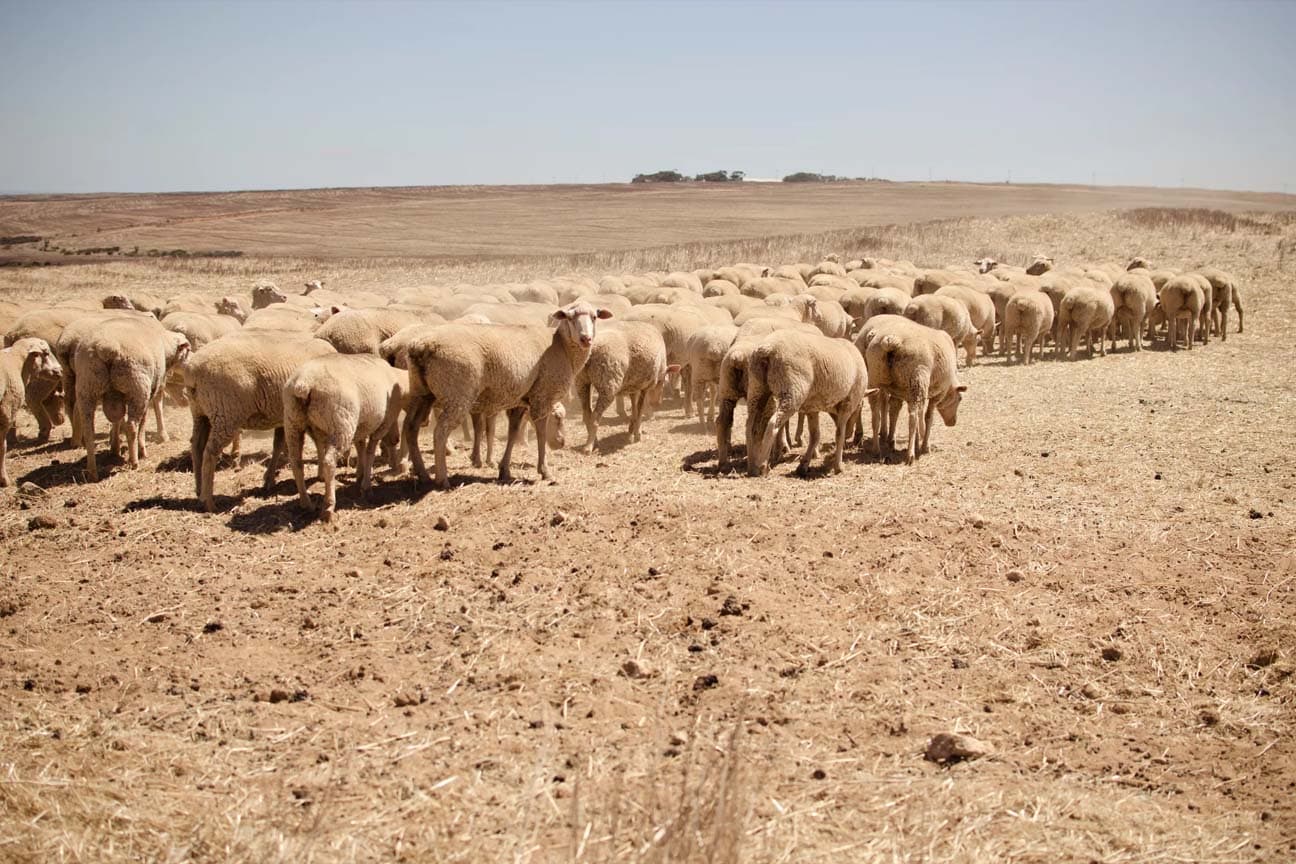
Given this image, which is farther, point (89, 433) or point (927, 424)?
point (927, 424)

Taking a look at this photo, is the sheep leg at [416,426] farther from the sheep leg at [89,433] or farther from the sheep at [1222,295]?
the sheep at [1222,295]

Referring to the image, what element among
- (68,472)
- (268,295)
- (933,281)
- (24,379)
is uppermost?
(933,281)

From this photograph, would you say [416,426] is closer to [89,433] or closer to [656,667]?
[89,433]

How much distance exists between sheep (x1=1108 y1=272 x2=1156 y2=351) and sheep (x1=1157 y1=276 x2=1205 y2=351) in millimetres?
383

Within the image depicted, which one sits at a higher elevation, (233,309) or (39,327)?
(233,309)

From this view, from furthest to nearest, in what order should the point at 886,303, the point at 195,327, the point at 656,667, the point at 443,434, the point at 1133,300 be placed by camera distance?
→ the point at 1133,300, the point at 886,303, the point at 195,327, the point at 443,434, the point at 656,667

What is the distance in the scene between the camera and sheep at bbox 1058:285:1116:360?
23375 mm

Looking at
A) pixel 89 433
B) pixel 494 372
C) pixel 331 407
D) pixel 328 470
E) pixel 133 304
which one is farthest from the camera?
pixel 133 304

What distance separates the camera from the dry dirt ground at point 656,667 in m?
5.11

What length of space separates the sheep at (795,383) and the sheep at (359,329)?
4499 mm

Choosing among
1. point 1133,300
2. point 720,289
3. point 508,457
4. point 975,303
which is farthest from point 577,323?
point 1133,300

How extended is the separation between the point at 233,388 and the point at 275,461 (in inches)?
45.0

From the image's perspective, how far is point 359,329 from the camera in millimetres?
12531

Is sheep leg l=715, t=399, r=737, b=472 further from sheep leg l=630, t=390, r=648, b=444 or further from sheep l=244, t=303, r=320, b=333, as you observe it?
sheep l=244, t=303, r=320, b=333
